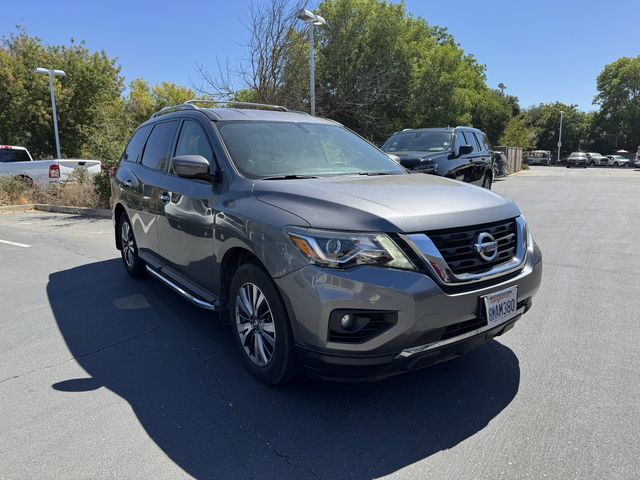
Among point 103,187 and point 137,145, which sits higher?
point 137,145

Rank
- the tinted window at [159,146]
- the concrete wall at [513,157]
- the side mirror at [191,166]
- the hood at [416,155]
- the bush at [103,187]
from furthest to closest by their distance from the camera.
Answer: the concrete wall at [513,157] < the bush at [103,187] < the hood at [416,155] < the tinted window at [159,146] < the side mirror at [191,166]

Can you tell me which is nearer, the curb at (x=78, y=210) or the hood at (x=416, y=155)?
the hood at (x=416, y=155)

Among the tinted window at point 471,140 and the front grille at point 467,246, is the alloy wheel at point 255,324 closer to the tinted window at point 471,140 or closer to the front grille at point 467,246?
the front grille at point 467,246

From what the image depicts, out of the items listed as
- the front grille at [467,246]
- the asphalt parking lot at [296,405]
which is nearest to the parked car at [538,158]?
the asphalt parking lot at [296,405]

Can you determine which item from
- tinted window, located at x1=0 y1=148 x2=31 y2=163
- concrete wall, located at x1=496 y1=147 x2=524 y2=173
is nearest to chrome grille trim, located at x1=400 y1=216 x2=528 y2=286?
tinted window, located at x1=0 y1=148 x2=31 y2=163

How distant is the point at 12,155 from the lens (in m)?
Result: 17.3

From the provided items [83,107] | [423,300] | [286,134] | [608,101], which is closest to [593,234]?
[286,134]

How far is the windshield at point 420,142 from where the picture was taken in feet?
34.7

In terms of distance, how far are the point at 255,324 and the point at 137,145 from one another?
3386mm

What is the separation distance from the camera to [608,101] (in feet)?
221

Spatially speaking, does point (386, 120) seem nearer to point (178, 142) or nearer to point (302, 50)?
point (302, 50)

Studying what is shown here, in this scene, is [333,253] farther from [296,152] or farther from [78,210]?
[78,210]

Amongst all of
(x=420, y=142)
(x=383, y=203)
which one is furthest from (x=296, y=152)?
(x=420, y=142)

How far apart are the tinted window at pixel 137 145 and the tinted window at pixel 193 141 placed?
1219 millimetres
